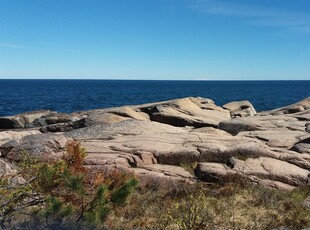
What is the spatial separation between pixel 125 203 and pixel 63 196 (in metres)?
1.31

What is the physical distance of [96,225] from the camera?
7.34m

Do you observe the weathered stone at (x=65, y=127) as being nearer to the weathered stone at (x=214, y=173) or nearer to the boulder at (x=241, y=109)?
the weathered stone at (x=214, y=173)

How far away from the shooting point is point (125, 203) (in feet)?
23.8

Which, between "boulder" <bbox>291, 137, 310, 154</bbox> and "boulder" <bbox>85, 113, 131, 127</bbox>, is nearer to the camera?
"boulder" <bbox>291, 137, 310, 154</bbox>

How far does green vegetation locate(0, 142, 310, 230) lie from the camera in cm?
710

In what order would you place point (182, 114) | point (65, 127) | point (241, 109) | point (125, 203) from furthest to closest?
point (241, 109) → point (182, 114) → point (65, 127) → point (125, 203)

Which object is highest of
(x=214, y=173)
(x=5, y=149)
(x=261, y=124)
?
(x=261, y=124)

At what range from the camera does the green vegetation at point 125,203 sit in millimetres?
7102

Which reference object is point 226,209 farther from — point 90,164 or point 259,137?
point 259,137

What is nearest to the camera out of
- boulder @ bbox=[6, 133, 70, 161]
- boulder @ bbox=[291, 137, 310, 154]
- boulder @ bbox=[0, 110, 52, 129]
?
boulder @ bbox=[6, 133, 70, 161]

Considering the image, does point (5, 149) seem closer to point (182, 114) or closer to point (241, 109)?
point (182, 114)

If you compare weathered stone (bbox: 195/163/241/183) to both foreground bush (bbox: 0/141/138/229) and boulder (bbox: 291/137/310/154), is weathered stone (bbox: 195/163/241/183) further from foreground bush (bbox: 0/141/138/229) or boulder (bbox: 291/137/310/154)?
foreground bush (bbox: 0/141/138/229)

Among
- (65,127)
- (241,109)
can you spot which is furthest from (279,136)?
(241,109)

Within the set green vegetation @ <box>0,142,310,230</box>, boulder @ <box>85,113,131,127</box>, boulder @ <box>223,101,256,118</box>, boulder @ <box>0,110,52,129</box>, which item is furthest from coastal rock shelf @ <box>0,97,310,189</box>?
boulder @ <box>223,101,256,118</box>
